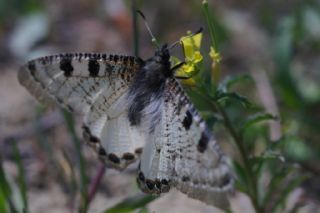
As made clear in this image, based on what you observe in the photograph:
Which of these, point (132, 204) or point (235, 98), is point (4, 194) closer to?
point (132, 204)

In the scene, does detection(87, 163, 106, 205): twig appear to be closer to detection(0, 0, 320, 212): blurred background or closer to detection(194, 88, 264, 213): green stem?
detection(0, 0, 320, 212): blurred background

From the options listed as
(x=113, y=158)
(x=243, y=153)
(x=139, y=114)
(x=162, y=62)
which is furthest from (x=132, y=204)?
(x=162, y=62)

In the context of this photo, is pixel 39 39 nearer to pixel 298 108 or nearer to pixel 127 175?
pixel 127 175

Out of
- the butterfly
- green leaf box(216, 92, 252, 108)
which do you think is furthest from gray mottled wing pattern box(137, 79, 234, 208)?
green leaf box(216, 92, 252, 108)

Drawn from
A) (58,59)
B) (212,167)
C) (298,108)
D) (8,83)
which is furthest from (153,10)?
(212,167)

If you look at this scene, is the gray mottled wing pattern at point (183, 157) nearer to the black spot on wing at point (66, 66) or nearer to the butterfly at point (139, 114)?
the butterfly at point (139, 114)
